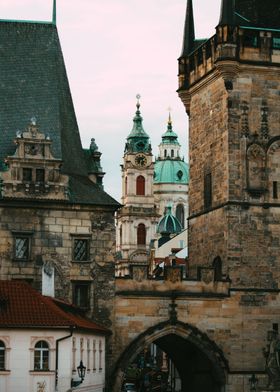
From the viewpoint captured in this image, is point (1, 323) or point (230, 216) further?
point (230, 216)

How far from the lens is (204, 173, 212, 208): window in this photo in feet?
155

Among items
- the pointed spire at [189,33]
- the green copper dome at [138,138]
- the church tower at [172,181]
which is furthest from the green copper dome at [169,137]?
the pointed spire at [189,33]

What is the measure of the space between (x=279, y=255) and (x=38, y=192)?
9.94 meters

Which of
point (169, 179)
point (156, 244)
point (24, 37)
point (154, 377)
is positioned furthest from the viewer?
point (169, 179)

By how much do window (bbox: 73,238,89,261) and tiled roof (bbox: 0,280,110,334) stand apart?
4542mm

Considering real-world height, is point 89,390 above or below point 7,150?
below

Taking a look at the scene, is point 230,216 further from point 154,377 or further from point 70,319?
point 154,377

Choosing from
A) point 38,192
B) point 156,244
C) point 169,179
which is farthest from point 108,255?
point 169,179

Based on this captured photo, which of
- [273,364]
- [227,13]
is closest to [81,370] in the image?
[273,364]

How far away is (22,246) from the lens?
139 feet

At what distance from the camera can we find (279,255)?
44.9 meters

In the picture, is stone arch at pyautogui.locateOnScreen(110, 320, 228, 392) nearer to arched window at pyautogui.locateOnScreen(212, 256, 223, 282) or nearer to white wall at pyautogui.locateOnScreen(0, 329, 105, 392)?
arched window at pyautogui.locateOnScreen(212, 256, 223, 282)

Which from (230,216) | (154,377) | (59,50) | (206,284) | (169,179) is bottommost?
(154,377)

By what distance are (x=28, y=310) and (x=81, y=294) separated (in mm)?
6641
